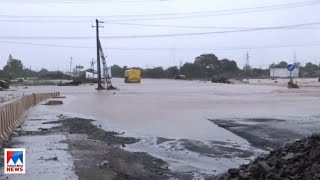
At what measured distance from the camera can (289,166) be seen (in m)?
7.62

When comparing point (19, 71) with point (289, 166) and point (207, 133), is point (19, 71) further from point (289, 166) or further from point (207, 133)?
point (289, 166)

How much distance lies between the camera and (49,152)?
42.2 feet

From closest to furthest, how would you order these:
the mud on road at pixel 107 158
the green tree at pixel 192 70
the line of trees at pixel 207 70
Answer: the mud on road at pixel 107 158 → the line of trees at pixel 207 70 → the green tree at pixel 192 70

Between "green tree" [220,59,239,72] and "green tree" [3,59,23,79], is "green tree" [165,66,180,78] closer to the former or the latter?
"green tree" [220,59,239,72]

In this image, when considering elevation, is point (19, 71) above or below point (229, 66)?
below

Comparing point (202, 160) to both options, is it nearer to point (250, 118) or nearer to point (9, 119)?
point (9, 119)

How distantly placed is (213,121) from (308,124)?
12.5ft

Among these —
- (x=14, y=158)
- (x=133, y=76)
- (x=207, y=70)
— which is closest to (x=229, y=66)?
(x=207, y=70)

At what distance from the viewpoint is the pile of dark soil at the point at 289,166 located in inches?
283

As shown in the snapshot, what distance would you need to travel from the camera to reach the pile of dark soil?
7.18 metres

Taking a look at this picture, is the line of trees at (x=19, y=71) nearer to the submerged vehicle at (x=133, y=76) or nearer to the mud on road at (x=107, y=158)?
the submerged vehicle at (x=133, y=76)

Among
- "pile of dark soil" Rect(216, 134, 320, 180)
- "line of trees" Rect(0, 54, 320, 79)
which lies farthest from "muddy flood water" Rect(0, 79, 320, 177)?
"line of trees" Rect(0, 54, 320, 79)

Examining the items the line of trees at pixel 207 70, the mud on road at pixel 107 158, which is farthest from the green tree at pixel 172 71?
the mud on road at pixel 107 158

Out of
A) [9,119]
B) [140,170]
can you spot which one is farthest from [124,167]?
[9,119]
